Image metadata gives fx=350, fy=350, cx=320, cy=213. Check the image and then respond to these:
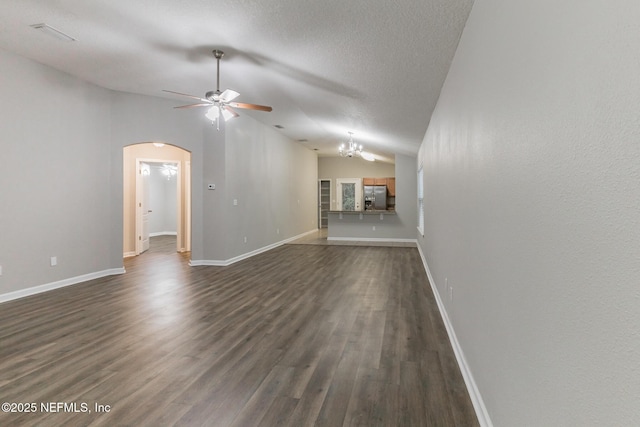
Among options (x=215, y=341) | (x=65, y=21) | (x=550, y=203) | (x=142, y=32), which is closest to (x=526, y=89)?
(x=550, y=203)

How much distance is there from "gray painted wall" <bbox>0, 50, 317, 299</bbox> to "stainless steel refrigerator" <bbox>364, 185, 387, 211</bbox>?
5618 millimetres

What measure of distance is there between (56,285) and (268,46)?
172 inches

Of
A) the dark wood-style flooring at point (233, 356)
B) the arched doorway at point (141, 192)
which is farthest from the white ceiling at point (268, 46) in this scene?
the arched doorway at point (141, 192)

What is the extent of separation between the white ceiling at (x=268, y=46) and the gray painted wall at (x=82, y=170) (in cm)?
41

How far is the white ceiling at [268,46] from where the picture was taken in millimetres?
2682

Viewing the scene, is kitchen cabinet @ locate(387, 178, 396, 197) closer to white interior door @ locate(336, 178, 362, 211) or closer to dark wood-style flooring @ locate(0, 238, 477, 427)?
white interior door @ locate(336, 178, 362, 211)

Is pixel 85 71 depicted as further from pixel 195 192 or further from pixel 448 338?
pixel 448 338

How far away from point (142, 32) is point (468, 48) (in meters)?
3.19

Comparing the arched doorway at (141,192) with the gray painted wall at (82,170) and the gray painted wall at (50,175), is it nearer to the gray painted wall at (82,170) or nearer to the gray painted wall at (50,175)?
the gray painted wall at (82,170)

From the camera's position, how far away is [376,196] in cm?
1280

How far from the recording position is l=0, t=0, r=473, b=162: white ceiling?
2682 mm

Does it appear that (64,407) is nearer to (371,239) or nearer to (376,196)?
(371,239)

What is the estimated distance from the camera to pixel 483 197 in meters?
1.89

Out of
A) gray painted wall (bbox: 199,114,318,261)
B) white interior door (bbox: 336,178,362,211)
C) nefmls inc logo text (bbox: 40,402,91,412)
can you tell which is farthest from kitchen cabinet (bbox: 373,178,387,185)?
nefmls inc logo text (bbox: 40,402,91,412)
